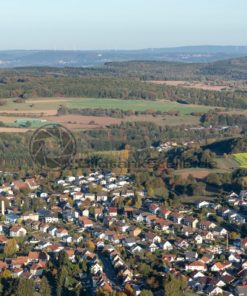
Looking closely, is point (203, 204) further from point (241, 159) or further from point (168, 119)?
point (168, 119)

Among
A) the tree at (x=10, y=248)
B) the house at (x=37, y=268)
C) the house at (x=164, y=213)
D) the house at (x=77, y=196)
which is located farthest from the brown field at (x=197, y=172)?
the house at (x=37, y=268)

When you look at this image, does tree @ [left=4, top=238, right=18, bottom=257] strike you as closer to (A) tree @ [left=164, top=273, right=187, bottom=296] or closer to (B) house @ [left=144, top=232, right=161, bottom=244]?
(B) house @ [left=144, top=232, right=161, bottom=244]

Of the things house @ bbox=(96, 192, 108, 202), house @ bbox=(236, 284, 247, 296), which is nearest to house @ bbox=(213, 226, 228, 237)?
house @ bbox=(236, 284, 247, 296)

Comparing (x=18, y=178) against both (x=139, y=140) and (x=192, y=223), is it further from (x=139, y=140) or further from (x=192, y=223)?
(x=139, y=140)

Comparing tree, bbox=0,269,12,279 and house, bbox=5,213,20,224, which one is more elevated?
tree, bbox=0,269,12,279

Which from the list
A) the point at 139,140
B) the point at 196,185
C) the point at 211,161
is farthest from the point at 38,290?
the point at 139,140

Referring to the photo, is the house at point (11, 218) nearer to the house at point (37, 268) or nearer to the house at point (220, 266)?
the house at point (37, 268)

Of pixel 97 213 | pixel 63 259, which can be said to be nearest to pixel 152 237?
pixel 97 213
